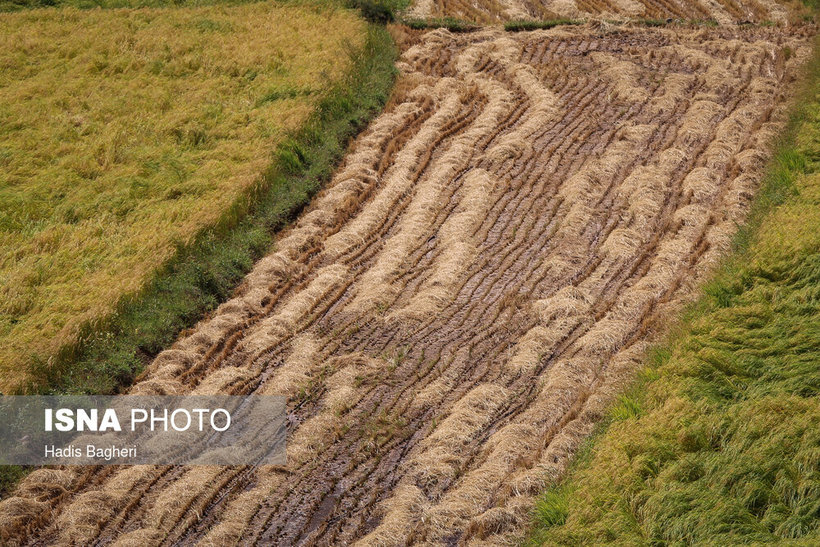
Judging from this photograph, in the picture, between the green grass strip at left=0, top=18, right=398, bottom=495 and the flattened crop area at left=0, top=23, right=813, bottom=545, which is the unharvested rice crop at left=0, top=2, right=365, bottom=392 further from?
the flattened crop area at left=0, top=23, right=813, bottom=545

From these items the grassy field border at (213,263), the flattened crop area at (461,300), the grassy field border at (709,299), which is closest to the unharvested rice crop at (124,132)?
the grassy field border at (213,263)

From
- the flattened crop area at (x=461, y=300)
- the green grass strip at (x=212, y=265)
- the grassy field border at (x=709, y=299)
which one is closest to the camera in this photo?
the grassy field border at (x=709, y=299)

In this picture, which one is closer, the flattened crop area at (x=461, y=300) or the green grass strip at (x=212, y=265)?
the flattened crop area at (x=461, y=300)

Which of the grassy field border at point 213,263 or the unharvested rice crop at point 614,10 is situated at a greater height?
the unharvested rice crop at point 614,10

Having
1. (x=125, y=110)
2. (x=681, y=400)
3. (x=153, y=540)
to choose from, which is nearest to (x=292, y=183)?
(x=125, y=110)

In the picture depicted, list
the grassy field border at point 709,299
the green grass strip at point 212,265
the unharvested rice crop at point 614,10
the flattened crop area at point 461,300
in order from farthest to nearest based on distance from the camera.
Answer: the unharvested rice crop at point 614,10 < the green grass strip at point 212,265 < the flattened crop area at point 461,300 < the grassy field border at point 709,299

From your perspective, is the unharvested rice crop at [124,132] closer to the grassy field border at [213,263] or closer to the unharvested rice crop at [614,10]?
the grassy field border at [213,263]

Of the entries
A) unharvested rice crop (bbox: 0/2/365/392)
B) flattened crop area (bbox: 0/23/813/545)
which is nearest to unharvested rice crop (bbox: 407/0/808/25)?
flattened crop area (bbox: 0/23/813/545)

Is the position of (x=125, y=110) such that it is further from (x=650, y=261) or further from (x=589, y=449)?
(x=589, y=449)
